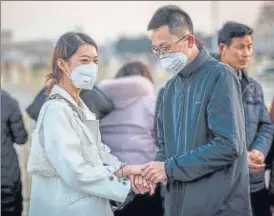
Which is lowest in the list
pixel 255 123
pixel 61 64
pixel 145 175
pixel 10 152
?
pixel 10 152

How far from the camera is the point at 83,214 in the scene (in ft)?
8.53

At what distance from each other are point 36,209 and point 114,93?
1523 millimetres

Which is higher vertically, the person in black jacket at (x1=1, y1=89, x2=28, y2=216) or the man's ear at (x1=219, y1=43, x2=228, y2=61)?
the man's ear at (x1=219, y1=43, x2=228, y2=61)

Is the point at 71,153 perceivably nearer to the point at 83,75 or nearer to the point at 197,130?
the point at 83,75

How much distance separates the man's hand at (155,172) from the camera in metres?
2.52

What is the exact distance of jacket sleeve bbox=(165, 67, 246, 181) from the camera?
2342mm

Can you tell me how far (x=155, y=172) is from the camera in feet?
8.39

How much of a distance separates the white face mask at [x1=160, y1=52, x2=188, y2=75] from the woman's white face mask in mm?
368

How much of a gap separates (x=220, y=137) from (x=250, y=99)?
4.10 ft

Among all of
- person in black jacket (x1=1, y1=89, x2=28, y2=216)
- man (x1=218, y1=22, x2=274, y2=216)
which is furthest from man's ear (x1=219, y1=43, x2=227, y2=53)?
person in black jacket (x1=1, y1=89, x2=28, y2=216)

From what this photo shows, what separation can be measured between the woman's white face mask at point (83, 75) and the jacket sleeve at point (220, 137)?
25.0 inches

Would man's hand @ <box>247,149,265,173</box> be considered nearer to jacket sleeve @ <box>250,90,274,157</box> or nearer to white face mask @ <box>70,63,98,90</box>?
jacket sleeve @ <box>250,90,274,157</box>

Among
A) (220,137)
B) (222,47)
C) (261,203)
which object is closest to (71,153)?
(220,137)

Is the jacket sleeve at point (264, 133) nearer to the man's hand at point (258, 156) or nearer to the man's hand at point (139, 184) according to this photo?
the man's hand at point (258, 156)
